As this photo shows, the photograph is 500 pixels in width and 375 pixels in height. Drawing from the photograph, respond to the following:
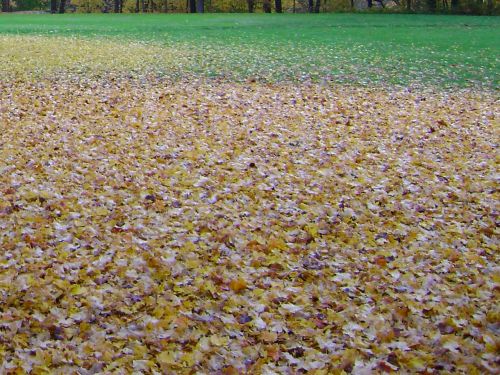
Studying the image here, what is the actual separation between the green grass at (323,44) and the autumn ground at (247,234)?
4.55 metres

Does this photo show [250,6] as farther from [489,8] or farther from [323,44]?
[323,44]

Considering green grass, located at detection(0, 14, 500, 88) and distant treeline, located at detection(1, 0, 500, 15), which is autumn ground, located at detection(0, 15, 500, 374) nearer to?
green grass, located at detection(0, 14, 500, 88)

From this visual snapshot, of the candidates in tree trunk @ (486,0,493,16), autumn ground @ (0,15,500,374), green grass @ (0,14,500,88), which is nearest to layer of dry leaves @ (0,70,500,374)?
autumn ground @ (0,15,500,374)

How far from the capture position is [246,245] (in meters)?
6.11

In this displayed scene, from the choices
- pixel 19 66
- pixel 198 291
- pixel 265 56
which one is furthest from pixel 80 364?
pixel 265 56

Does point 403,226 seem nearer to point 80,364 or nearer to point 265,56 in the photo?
point 80,364

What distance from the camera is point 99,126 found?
36.0 feet

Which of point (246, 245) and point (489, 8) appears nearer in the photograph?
point (246, 245)

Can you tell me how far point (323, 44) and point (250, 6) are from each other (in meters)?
32.2

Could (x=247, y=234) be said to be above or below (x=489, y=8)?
below

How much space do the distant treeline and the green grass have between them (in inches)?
221

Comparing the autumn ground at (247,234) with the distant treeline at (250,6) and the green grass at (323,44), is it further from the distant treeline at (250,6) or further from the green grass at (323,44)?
the distant treeline at (250,6)

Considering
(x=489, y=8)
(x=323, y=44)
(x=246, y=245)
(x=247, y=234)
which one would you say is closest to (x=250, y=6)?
(x=489, y=8)

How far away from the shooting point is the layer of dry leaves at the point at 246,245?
14.4ft
